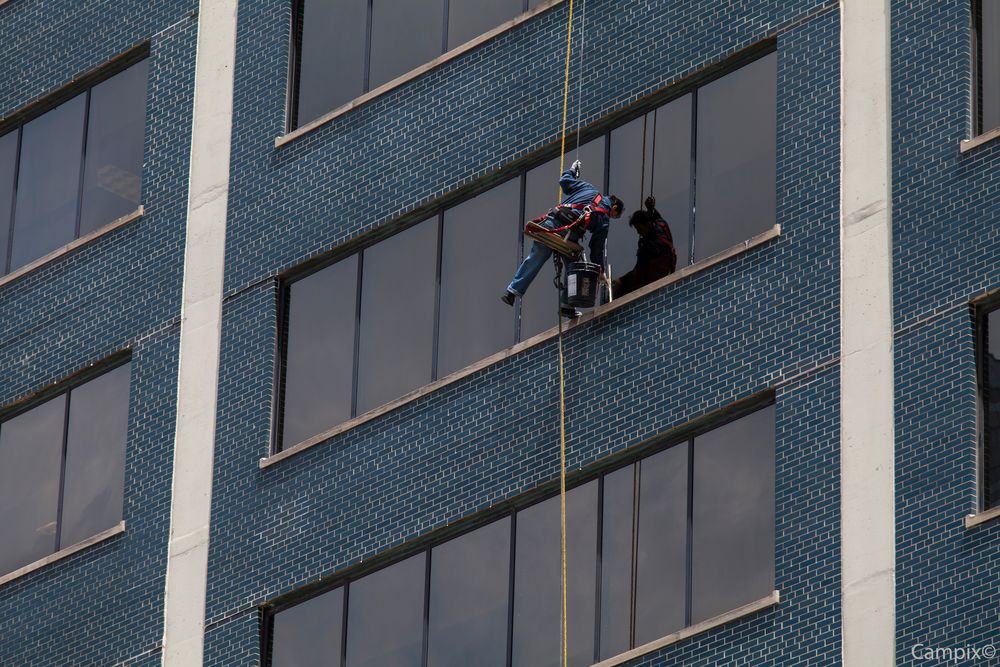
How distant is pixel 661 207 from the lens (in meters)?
31.4

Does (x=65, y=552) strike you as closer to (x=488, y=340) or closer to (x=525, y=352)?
(x=488, y=340)

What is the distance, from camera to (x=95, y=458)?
3550cm

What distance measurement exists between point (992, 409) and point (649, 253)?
521 cm

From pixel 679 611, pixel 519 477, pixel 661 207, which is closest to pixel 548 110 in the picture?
pixel 661 207

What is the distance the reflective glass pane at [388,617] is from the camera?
103ft

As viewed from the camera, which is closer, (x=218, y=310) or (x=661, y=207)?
(x=661, y=207)

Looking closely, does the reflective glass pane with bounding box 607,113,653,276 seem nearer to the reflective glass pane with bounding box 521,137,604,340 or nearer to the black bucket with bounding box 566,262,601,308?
the reflective glass pane with bounding box 521,137,604,340

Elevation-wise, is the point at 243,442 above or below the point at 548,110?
below

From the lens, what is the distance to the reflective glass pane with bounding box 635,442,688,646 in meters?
29.1

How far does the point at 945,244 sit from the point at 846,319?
135 centimetres

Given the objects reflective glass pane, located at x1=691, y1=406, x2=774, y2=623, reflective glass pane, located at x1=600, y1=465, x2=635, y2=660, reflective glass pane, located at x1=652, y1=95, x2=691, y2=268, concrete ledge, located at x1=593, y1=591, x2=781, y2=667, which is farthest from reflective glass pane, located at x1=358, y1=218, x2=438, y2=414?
concrete ledge, located at x1=593, y1=591, x2=781, y2=667

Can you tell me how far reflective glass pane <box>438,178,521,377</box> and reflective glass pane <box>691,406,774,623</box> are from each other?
12.1 feet

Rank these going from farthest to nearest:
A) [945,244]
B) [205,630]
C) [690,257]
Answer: [205,630], [690,257], [945,244]

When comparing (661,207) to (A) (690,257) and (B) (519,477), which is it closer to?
(A) (690,257)
